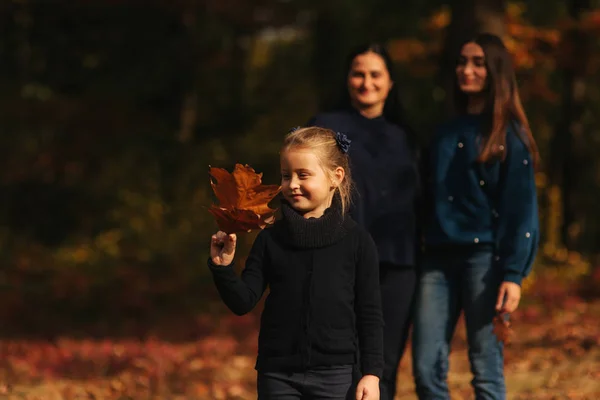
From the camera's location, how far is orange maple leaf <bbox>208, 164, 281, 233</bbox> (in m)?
3.66

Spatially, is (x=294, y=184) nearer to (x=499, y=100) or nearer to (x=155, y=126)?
(x=499, y=100)

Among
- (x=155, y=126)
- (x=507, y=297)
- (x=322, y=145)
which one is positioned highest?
(x=155, y=126)

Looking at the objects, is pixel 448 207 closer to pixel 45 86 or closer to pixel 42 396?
pixel 42 396

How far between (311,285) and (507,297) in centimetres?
139

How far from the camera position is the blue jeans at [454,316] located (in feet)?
16.2

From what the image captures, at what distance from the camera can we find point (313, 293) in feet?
12.7

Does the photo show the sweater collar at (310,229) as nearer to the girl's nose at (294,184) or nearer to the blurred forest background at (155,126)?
the girl's nose at (294,184)

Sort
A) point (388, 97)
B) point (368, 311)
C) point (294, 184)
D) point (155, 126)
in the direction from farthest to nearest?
point (155, 126) < point (388, 97) < point (368, 311) < point (294, 184)

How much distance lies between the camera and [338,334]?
387cm

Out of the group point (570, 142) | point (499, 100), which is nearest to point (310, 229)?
point (499, 100)

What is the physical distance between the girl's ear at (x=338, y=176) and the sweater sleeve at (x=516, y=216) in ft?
4.15

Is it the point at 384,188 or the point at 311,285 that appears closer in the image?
the point at 311,285

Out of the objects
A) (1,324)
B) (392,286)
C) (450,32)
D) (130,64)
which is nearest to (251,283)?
(392,286)

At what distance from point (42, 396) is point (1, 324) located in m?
6.02
